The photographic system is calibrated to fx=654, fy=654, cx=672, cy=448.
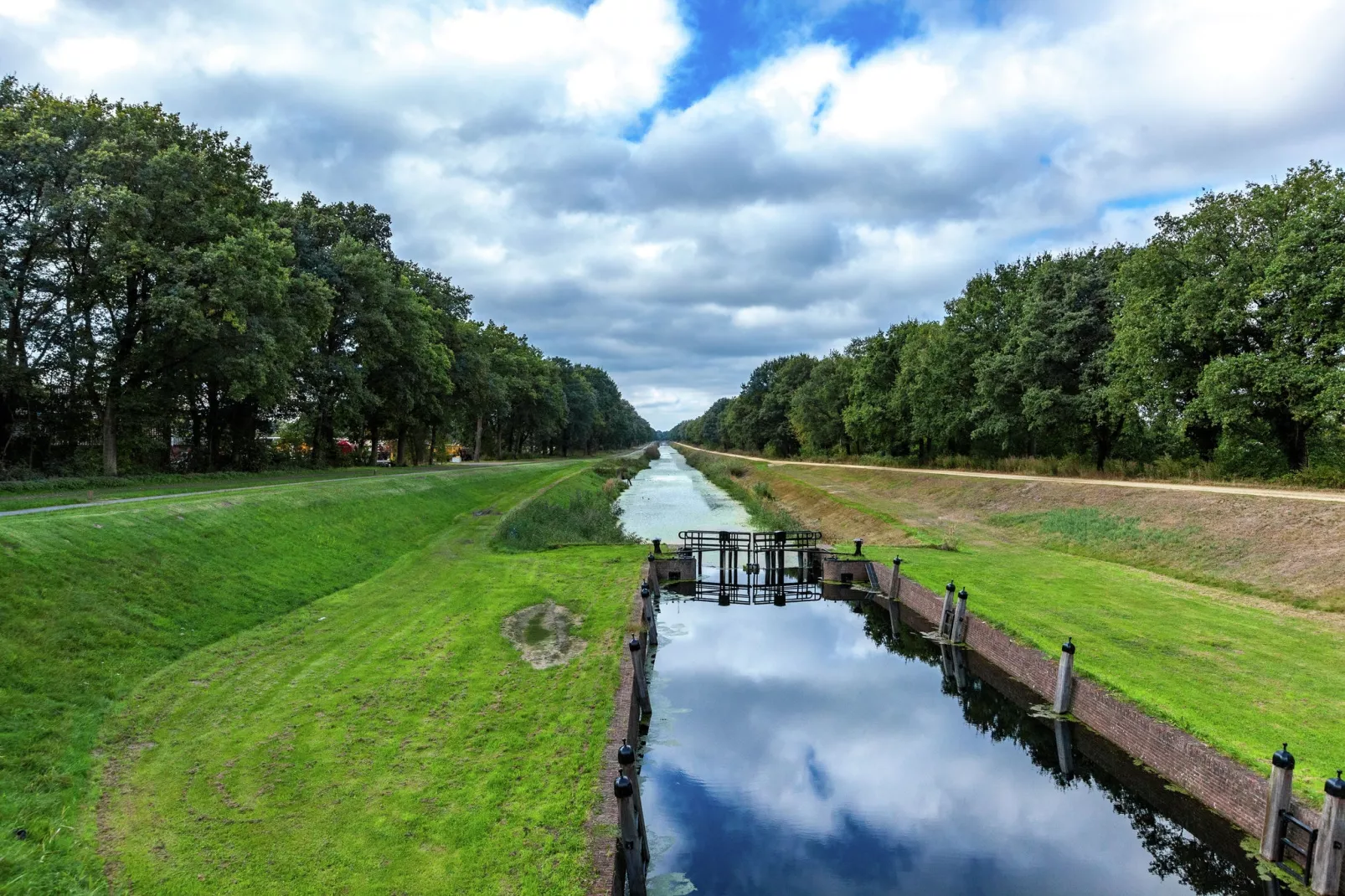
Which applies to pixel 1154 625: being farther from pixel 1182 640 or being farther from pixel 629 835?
pixel 629 835

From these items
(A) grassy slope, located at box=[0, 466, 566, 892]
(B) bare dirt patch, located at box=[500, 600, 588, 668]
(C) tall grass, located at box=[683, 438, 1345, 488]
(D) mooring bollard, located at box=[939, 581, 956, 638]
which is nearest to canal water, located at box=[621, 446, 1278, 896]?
(D) mooring bollard, located at box=[939, 581, 956, 638]

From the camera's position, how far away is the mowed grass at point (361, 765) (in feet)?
21.2

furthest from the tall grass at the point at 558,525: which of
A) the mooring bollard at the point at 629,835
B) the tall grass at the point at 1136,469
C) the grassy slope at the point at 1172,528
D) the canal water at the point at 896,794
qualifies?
the tall grass at the point at 1136,469

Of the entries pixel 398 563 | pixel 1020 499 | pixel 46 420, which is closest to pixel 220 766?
pixel 398 563

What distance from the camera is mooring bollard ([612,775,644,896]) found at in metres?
6.99

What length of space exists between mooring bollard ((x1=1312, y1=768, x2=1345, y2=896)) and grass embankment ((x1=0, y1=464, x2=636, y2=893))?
927 centimetres

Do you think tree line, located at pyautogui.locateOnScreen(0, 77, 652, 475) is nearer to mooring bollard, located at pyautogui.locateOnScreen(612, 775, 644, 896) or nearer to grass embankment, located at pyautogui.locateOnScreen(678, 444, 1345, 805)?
mooring bollard, located at pyautogui.locateOnScreen(612, 775, 644, 896)

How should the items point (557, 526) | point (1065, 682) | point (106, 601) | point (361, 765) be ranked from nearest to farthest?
point (361, 765), point (106, 601), point (1065, 682), point (557, 526)

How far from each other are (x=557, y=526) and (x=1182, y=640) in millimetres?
22979

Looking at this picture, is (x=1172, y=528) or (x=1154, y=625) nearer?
(x=1154, y=625)

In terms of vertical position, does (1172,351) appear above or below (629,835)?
above

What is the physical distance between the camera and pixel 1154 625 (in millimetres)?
14820

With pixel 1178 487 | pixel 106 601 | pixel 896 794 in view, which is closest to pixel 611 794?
pixel 896 794

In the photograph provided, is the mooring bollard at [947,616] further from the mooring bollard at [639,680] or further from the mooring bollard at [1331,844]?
the mooring bollard at [1331,844]
